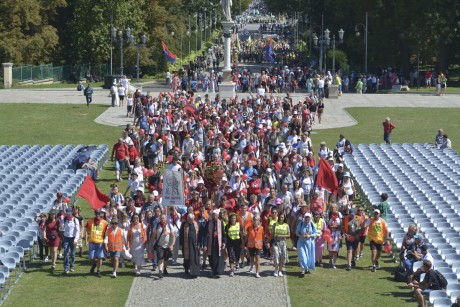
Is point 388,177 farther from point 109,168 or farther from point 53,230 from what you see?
point 53,230

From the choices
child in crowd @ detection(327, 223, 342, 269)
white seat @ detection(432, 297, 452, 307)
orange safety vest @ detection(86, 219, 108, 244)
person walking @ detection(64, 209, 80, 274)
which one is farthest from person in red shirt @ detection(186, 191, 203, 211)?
white seat @ detection(432, 297, 452, 307)

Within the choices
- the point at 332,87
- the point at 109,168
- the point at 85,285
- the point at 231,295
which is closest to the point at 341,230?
the point at 231,295

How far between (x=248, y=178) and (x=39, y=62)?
54.8 meters

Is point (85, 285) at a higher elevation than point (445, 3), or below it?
below

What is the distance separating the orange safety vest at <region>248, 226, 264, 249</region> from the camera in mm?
22281

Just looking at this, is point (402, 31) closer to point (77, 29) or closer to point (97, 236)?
point (77, 29)

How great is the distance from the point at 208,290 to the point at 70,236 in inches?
135

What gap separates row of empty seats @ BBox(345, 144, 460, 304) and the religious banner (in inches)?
204

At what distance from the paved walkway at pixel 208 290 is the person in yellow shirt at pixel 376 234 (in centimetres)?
225

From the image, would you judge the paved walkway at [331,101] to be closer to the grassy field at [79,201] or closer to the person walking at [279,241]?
the grassy field at [79,201]

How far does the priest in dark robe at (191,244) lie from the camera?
875 inches

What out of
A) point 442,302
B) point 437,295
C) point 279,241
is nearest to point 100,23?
point 279,241

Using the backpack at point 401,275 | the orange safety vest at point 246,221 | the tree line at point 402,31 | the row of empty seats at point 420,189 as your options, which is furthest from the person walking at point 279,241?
the tree line at point 402,31

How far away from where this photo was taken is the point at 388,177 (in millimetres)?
32062
